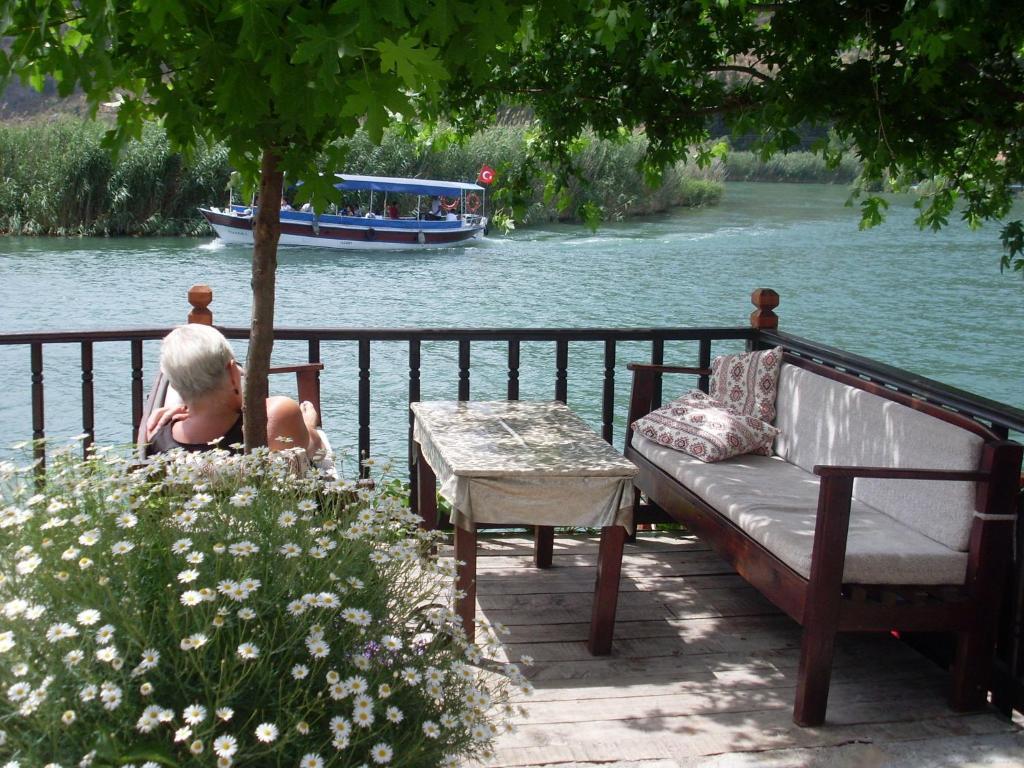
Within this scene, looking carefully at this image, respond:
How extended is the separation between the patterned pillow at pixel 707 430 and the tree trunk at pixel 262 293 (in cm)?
182

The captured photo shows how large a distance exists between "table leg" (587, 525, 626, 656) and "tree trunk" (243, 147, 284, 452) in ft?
3.68

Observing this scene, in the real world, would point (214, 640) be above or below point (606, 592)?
above

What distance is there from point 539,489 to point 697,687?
0.73 meters

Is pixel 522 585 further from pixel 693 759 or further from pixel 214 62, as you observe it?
pixel 214 62

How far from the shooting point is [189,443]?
126 inches

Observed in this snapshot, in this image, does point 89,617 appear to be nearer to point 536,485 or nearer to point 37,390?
point 536,485

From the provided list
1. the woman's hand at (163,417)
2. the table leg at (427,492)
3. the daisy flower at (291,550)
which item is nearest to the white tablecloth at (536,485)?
the table leg at (427,492)

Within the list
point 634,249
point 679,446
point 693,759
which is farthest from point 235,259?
point 693,759

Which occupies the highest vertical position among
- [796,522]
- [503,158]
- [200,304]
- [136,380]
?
[503,158]

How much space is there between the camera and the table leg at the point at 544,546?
4.01 metres

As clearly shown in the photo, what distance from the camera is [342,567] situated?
189 cm

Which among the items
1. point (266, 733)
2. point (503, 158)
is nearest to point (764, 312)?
point (266, 733)

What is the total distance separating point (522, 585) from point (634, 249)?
1840 centimetres

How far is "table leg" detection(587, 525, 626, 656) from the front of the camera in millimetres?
3283
